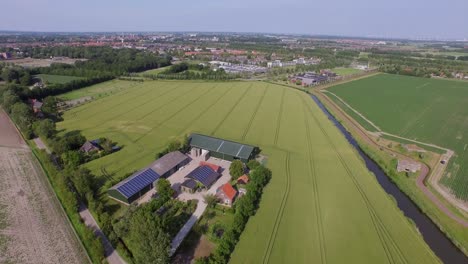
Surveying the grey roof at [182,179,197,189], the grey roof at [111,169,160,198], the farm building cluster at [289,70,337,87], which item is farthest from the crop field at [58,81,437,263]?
the farm building cluster at [289,70,337,87]

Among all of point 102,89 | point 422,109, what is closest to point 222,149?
point 422,109

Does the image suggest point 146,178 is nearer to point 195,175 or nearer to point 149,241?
point 195,175

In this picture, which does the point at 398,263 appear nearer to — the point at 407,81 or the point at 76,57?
the point at 407,81

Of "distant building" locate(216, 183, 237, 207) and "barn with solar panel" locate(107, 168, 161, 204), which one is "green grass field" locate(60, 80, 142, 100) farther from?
"distant building" locate(216, 183, 237, 207)

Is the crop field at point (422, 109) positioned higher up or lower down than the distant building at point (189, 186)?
higher up

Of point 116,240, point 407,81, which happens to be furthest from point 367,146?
point 407,81

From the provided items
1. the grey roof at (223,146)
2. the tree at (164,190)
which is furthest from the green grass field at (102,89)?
the tree at (164,190)

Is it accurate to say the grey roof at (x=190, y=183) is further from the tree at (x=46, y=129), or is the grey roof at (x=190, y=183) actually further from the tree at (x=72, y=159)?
the tree at (x=46, y=129)
